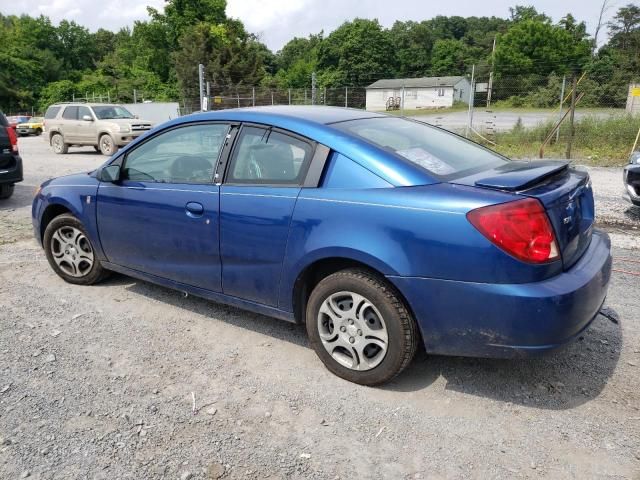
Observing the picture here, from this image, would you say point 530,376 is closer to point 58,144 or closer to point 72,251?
point 72,251

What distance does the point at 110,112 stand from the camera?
1759 cm

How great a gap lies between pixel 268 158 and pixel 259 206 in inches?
14.1

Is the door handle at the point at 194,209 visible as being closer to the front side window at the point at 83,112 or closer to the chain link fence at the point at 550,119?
the chain link fence at the point at 550,119

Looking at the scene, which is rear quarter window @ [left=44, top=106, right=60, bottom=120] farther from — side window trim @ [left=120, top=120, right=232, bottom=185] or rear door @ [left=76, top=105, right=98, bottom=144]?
side window trim @ [left=120, top=120, right=232, bottom=185]

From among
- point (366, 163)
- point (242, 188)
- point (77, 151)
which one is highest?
point (366, 163)

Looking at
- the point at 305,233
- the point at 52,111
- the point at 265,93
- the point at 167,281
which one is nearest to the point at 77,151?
the point at 52,111

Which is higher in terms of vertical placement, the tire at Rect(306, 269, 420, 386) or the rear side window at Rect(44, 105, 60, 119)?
the rear side window at Rect(44, 105, 60, 119)

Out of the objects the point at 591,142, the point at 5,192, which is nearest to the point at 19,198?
the point at 5,192

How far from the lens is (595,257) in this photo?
3133mm

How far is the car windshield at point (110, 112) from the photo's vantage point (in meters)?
17.3

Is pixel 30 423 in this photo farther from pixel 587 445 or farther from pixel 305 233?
pixel 587 445

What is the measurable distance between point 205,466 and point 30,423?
3.46 feet

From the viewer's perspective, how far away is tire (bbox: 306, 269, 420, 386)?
2.94 m

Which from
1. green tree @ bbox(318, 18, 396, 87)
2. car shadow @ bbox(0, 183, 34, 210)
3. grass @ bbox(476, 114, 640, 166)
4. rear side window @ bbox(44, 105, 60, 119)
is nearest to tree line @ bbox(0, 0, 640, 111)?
green tree @ bbox(318, 18, 396, 87)
